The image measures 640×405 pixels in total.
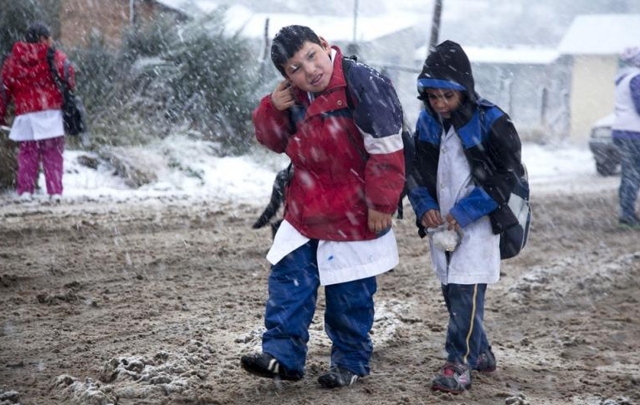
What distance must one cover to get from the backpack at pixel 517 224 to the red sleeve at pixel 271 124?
1040mm

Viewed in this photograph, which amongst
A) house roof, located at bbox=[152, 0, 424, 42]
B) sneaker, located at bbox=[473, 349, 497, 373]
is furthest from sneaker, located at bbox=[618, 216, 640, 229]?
house roof, located at bbox=[152, 0, 424, 42]

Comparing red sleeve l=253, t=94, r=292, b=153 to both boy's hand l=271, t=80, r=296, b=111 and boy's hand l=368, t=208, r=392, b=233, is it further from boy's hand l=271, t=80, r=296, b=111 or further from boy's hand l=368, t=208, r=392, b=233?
boy's hand l=368, t=208, r=392, b=233

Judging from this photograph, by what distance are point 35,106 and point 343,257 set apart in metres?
6.45

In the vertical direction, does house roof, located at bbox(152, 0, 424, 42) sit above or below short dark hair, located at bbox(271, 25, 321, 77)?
above

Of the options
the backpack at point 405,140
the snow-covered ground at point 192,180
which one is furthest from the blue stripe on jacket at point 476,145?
the snow-covered ground at point 192,180

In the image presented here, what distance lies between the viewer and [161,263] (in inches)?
254

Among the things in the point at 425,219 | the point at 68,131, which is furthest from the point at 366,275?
the point at 68,131

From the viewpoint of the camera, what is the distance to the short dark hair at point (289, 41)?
3.63 metres

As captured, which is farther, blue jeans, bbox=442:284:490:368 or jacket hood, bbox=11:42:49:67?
jacket hood, bbox=11:42:49:67

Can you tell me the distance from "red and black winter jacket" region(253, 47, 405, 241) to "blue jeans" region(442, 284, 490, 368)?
0.48m

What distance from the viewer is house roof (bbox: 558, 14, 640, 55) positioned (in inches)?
1460

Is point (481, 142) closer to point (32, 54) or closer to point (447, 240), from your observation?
point (447, 240)

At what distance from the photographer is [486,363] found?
4113mm

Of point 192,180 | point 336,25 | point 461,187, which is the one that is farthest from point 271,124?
point 336,25
